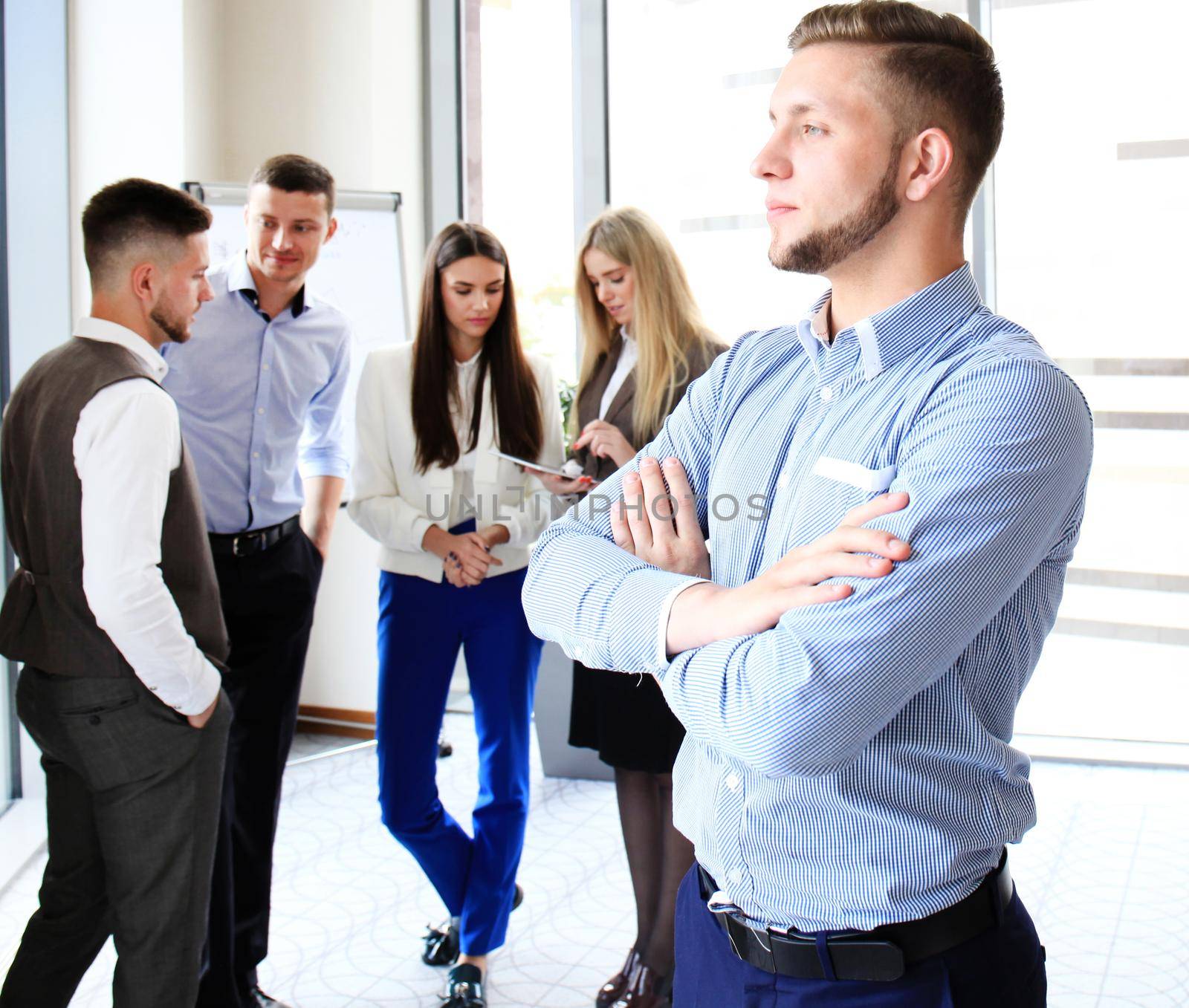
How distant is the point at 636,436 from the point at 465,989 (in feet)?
4.38

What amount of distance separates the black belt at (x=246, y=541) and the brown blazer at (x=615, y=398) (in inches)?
29.7

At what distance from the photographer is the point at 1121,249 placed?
405cm

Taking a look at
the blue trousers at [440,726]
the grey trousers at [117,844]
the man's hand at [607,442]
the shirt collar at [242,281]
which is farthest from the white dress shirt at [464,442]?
the grey trousers at [117,844]

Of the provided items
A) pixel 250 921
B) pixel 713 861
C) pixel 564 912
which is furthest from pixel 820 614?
pixel 564 912

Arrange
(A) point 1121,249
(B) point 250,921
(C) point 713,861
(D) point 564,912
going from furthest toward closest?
(A) point 1121,249 → (D) point 564,912 → (B) point 250,921 → (C) point 713,861

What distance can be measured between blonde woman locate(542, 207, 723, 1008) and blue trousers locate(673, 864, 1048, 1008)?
1.14 m

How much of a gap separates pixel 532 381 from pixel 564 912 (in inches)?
57.1

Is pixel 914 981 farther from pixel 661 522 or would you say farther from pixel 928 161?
pixel 928 161

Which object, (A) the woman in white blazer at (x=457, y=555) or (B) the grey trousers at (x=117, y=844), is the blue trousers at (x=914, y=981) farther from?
(A) the woman in white blazer at (x=457, y=555)

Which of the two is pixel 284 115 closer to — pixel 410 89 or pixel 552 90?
pixel 410 89

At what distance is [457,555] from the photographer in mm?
2666

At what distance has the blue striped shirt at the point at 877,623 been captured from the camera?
1.02 metres

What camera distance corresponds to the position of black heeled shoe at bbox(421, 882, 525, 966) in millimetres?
2846

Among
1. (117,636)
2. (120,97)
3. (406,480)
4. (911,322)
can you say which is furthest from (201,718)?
(120,97)
